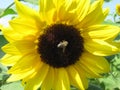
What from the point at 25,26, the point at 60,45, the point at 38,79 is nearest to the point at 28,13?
the point at 25,26

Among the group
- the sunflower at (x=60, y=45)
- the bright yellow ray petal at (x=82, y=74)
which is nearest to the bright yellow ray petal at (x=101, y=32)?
the sunflower at (x=60, y=45)

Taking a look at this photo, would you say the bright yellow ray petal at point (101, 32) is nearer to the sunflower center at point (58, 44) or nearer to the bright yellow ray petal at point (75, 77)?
the sunflower center at point (58, 44)

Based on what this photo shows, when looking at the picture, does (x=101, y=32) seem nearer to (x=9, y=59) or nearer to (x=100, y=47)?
(x=100, y=47)

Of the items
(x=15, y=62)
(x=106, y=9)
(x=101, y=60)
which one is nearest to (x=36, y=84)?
(x=15, y=62)

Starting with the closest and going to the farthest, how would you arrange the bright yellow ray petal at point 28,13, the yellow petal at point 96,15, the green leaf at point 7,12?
the bright yellow ray petal at point 28,13
the yellow petal at point 96,15
the green leaf at point 7,12

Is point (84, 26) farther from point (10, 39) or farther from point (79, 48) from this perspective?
point (10, 39)

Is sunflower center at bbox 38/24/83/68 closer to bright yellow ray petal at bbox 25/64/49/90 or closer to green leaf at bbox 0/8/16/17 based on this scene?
bright yellow ray petal at bbox 25/64/49/90
